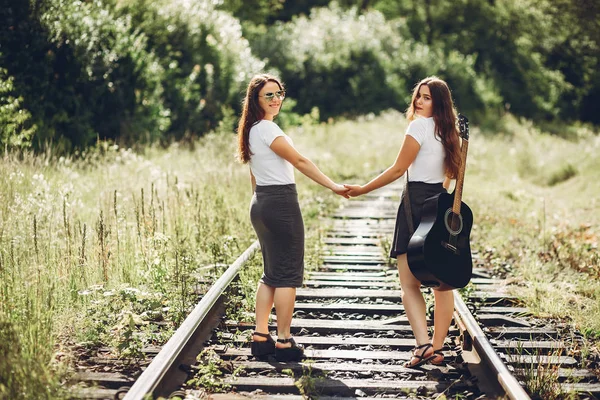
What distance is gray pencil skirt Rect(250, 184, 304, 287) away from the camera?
16.0 ft

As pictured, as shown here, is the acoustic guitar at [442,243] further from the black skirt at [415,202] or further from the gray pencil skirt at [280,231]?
the gray pencil skirt at [280,231]

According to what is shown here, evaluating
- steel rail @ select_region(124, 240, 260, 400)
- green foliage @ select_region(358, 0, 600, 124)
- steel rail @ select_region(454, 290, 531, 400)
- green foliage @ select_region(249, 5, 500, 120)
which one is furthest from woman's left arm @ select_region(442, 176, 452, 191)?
green foliage @ select_region(358, 0, 600, 124)

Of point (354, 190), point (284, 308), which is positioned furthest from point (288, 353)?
point (354, 190)

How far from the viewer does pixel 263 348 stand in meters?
4.95

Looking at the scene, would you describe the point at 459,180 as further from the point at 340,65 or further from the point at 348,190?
the point at 340,65

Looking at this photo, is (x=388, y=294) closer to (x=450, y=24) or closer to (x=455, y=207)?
(x=455, y=207)

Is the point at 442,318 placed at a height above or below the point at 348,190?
below

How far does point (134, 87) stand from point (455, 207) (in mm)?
12544

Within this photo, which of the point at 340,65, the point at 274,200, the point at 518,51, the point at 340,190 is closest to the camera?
the point at 274,200

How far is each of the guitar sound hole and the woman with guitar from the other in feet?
0.71

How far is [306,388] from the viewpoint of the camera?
426cm

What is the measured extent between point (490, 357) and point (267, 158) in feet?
6.40

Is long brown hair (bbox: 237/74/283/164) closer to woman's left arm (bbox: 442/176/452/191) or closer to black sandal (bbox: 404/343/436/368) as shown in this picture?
woman's left arm (bbox: 442/176/452/191)

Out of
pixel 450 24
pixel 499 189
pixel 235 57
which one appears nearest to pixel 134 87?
pixel 235 57
